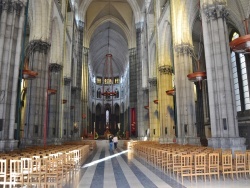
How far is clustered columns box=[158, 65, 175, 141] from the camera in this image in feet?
75.4

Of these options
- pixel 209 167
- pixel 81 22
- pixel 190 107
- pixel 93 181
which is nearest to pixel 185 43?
pixel 190 107

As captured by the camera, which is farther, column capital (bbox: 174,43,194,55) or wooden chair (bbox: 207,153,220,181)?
column capital (bbox: 174,43,194,55)

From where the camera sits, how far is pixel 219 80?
39.8 feet

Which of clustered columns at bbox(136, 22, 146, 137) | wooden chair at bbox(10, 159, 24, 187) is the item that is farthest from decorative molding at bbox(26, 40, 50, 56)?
clustered columns at bbox(136, 22, 146, 137)

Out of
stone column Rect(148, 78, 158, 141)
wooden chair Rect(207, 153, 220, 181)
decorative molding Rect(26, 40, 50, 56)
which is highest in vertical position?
decorative molding Rect(26, 40, 50, 56)

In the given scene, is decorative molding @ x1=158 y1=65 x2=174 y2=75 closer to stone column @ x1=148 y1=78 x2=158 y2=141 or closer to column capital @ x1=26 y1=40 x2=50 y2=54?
stone column @ x1=148 y1=78 x2=158 y2=141

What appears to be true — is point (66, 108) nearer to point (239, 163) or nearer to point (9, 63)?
point (9, 63)

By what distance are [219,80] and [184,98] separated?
6.03 meters

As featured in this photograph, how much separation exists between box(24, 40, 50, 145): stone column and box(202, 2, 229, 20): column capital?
462 inches

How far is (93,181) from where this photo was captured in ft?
24.4

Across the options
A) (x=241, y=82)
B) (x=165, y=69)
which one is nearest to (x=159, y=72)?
(x=165, y=69)

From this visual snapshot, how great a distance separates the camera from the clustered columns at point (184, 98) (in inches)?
687

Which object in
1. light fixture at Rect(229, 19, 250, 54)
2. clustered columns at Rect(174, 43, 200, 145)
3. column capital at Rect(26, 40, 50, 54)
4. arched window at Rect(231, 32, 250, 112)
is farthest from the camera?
arched window at Rect(231, 32, 250, 112)

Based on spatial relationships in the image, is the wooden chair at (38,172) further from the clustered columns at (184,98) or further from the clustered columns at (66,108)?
the clustered columns at (66,108)
